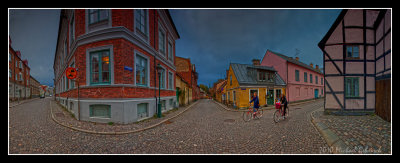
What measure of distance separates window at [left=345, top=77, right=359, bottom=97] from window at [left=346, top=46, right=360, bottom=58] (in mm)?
1401

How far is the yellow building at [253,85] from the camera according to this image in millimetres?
13102

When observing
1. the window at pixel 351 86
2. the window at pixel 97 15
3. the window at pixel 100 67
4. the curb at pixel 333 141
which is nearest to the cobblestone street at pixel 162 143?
the curb at pixel 333 141

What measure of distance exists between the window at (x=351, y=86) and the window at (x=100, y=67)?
13.8 meters

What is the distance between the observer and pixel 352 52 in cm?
772

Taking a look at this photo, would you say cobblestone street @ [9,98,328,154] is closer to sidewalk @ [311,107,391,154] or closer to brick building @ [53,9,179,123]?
sidewalk @ [311,107,391,154]

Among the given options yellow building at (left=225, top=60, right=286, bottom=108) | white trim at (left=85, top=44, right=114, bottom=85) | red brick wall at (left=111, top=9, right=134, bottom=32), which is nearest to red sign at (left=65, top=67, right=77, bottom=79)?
white trim at (left=85, top=44, right=114, bottom=85)

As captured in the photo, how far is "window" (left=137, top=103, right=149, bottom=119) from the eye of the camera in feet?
22.1

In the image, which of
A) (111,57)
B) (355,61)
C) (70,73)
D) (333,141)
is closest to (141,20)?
(111,57)

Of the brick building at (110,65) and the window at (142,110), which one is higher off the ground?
the brick building at (110,65)

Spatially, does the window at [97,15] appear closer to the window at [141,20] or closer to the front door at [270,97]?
the window at [141,20]

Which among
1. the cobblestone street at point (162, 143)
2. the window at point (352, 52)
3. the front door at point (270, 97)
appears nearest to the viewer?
the cobblestone street at point (162, 143)

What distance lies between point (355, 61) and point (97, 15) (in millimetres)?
14982

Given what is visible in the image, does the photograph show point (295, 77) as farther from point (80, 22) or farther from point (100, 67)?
point (80, 22)
